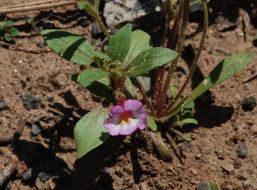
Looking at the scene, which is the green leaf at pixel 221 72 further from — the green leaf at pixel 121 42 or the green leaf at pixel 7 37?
→ the green leaf at pixel 7 37

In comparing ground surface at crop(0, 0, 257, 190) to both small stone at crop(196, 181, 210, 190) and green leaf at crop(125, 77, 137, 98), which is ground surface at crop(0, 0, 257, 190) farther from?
green leaf at crop(125, 77, 137, 98)

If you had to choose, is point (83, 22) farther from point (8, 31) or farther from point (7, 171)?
point (7, 171)

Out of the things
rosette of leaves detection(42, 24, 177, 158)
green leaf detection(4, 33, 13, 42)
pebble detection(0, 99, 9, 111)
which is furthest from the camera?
green leaf detection(4, 33, 13, 42)

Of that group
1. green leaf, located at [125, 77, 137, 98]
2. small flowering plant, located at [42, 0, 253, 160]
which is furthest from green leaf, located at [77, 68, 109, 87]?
green leaf, located at [125, 77, 137, 98]

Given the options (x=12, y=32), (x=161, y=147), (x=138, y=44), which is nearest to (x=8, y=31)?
(x=12, y=32)

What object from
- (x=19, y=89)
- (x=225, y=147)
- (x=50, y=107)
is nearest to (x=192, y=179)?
(x=225, y=147)
